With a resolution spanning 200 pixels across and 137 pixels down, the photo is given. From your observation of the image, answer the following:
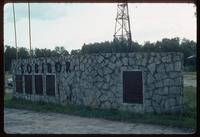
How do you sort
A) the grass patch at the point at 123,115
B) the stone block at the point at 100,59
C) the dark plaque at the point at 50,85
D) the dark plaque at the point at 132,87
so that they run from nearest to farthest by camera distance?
1. the grass patch at the point at 123,115
2. the dark plaque at the point at 132,87
3. the stone block at the point at 100,59
4. the dark plaque at the point at 50,85

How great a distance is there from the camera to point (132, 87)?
12.7 metres

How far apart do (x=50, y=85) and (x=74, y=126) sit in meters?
6.32

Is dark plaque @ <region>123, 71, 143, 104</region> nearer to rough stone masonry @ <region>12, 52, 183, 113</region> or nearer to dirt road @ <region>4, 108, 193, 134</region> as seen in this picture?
rough stone masonry @ <region>12, 52, 183, 113</region>

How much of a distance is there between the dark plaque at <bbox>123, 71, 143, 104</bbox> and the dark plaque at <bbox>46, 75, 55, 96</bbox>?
4.29 m

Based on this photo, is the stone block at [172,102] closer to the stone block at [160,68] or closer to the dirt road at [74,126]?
the stone block at [160,68]

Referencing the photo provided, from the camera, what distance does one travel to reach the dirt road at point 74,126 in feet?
30.1

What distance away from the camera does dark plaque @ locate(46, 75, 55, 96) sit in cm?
1620

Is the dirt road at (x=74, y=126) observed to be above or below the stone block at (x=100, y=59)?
below

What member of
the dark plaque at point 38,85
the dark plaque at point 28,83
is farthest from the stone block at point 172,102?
the dark plaque at point 28,83

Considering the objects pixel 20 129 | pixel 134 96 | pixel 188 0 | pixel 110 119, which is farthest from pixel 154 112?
pixel 188 0

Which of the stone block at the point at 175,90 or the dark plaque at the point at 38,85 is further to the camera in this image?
the dark plaque at the point at 38,85

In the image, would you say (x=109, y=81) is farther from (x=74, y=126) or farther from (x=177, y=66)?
(x=74, y=126)

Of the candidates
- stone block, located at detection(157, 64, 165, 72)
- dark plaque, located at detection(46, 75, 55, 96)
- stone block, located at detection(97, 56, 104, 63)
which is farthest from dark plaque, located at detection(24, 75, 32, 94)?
stone block, located at detection(157, 64, 165, 72)

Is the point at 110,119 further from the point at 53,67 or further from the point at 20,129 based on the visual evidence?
the point at 53,67
